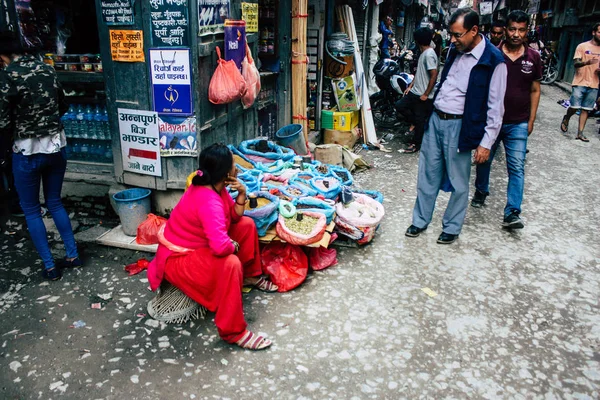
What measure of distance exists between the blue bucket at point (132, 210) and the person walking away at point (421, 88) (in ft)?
Result: 15.8

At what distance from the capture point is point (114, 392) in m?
2.84

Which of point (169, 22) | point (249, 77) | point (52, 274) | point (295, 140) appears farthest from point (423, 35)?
point (52, 274)

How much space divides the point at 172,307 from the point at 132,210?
1.56 metres

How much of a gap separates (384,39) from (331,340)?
1184 centimetres

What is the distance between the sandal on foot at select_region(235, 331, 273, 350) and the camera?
3.20 metres

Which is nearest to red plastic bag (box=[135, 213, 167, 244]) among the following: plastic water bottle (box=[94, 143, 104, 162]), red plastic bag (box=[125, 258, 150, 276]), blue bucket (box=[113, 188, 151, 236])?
blue bucket (box=[113, 188, 151, 236])

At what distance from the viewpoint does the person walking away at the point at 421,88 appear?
24.9ft

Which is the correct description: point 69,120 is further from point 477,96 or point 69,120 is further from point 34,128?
point 477,96

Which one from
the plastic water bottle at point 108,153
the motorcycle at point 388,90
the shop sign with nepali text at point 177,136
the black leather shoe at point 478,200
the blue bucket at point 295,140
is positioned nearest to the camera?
the shop sign with nepali text at point 177,136

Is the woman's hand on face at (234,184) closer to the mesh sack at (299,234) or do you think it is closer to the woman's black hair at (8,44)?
the mesh sack at (299,234)

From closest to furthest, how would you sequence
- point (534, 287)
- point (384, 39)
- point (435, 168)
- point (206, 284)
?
point (206, 284) < point (534, 287) < point (435, 168) < point (384, 39)

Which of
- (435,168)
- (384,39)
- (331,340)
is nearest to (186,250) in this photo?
(331,340)

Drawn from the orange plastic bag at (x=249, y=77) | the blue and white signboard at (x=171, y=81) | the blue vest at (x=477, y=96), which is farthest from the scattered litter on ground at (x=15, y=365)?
the blue vest at (x=477, y=96)

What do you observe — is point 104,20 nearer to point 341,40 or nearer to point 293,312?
point 293,312
